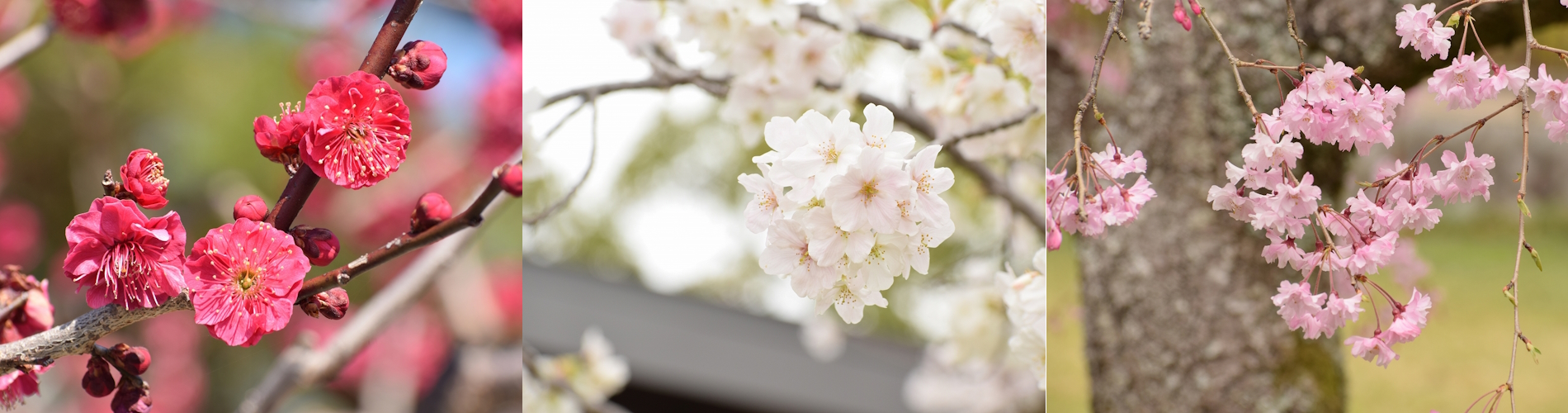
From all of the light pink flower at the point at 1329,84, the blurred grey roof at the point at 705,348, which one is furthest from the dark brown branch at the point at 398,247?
the blurred grey roof at the point at 705,348

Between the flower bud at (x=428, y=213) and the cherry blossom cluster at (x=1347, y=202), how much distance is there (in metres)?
0.49

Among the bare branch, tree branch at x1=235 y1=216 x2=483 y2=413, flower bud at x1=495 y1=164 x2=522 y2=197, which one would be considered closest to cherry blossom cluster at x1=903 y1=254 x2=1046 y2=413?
flower bud at x1=495 y1=164 x2=522 y2=197

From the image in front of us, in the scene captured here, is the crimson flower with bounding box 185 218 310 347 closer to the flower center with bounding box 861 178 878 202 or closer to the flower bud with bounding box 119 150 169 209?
the flower bud with bounding box 119 150 169 209

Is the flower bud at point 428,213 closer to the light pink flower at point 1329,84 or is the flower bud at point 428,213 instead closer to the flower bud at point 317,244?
the flower bud at point 317,244

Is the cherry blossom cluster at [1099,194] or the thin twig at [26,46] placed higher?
the thin twig at [26,46]

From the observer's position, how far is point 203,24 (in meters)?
1.68

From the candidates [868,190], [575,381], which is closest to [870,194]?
[868,190]

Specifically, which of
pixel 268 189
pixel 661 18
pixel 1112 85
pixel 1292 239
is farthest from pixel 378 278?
pixel 1292 239

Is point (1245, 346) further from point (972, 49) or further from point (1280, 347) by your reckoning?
point (972, 49)

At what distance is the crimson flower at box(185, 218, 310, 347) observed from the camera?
420 mm

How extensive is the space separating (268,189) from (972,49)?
61.6 inches

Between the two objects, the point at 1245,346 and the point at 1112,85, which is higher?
the point at 1112,85

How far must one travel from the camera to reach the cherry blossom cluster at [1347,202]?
1.67 ft

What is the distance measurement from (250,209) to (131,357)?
122 mm
